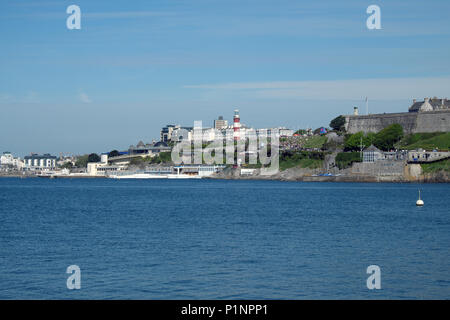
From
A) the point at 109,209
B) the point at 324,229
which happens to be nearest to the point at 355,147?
the point at 109,209

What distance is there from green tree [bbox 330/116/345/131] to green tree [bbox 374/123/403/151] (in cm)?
1383

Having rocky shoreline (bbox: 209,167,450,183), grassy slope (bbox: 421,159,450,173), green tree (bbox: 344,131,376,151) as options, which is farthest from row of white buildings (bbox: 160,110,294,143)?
grassy slope (bbox: 421,159,450,173)

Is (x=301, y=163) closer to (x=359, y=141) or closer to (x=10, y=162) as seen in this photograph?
(x=359, y=141)

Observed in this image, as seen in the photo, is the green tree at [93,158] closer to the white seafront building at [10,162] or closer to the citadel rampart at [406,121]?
the white seafront building at [10,162]

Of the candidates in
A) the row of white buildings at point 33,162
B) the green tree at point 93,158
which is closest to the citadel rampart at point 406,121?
the green tree at point 93,158

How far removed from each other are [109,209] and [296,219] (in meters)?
10.2

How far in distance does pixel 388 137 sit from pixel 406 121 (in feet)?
18.9

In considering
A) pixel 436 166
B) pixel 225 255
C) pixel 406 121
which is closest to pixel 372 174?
pixel 436 166

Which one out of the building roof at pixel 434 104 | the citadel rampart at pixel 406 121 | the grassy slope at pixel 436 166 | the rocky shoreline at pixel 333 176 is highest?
the building roof at pixel 434 104

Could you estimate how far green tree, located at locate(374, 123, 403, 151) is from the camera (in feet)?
247

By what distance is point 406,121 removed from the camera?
79.6 meters

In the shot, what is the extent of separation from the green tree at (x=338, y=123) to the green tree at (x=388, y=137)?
13831 millimetres

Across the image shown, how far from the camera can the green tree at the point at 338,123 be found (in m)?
91.5

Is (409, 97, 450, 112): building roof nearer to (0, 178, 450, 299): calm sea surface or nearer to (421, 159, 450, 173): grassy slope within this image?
(421, 159, 450, 173): grassy slope
